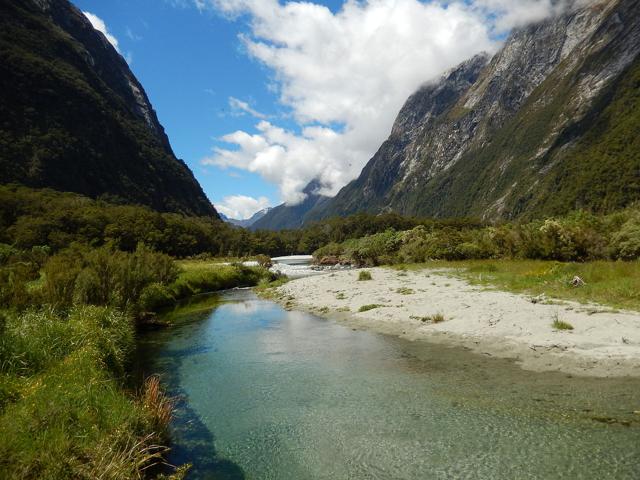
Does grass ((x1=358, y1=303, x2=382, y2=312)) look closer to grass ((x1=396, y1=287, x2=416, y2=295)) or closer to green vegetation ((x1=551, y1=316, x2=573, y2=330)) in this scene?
grass ((x1=396, y1=287, x2=416, y2=295))

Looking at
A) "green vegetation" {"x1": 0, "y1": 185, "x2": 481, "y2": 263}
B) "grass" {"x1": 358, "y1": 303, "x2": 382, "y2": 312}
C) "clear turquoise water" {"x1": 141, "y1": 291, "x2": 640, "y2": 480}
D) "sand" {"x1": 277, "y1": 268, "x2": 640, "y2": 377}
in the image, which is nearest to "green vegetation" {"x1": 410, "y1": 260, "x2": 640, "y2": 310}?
"sand" {"x1": 277, "y1": 268, "x2": 640, "y2": 377}

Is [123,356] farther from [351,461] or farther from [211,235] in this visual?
[211,235]

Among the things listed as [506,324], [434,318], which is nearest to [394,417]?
[506,324]

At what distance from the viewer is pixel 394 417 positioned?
1261 centimetres

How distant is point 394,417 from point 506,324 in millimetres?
11154

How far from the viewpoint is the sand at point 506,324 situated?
15742mm

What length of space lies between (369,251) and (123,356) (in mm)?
74842

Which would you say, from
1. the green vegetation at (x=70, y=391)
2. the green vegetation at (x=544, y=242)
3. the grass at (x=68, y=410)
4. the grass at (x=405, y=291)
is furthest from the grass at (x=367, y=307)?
the green vegetation at (x=544, y=242)

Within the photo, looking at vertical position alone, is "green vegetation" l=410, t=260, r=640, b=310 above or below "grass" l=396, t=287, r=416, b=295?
above

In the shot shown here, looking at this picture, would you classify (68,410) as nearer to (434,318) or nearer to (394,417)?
(394,417)

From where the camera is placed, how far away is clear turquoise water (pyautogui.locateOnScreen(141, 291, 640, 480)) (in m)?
9.92

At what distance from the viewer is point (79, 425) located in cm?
911

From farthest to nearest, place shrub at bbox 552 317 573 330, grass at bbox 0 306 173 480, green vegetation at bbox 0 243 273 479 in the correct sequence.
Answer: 1. shrub at bbox 552 317 573 330
2. green vegetation at bbox 0 243 273 479
3. grass at bbox 0 306 173 480

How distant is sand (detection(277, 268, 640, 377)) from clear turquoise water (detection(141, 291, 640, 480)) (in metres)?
1.32
